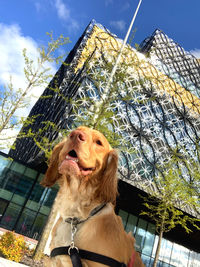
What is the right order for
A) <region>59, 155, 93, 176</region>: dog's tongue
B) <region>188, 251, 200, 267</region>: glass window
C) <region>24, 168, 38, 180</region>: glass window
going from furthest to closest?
<region>188, 251, 200, 267</region>: glass window → <region>24, 168, 38, 180</region>: glass window → <region>59, 155, 93, 176</region>: dog's tongue

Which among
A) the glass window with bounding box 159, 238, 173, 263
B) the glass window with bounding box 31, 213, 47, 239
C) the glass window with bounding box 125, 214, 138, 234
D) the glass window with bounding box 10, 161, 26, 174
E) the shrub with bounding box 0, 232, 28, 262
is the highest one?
the glass window with bounding box 10, 161, 26, 174

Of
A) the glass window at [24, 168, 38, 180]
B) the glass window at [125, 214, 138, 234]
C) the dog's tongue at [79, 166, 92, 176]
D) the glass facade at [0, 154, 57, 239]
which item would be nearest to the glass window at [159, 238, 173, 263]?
the glass window at [125, 214, 138, 234]

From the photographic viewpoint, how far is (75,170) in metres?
1.33

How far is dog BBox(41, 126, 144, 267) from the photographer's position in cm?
126

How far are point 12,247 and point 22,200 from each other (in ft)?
48.3

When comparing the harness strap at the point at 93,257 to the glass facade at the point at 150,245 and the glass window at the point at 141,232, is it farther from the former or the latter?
the glass window at the point at 141,232

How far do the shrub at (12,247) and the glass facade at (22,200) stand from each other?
1232 cm

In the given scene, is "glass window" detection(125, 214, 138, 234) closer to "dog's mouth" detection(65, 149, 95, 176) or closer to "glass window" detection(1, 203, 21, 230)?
"glass window" detection(1, 203, 21, 230)

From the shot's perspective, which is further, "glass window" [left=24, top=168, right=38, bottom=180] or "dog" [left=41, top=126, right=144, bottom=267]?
"glass window" [left=24, top=168, right=38, bottom=180]

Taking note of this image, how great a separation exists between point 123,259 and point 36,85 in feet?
40.3

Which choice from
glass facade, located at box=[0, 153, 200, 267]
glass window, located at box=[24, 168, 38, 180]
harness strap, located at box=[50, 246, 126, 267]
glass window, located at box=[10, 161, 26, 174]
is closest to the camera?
harness strap, located at box=[50, 246, 126, 267]

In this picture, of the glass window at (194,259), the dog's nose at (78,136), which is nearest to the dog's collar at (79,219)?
the dog's nose at (78,136)

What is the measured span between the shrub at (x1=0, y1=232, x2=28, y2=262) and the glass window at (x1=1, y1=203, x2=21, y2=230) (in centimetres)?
1286

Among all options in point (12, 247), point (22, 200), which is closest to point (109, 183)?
point (12, 247)
